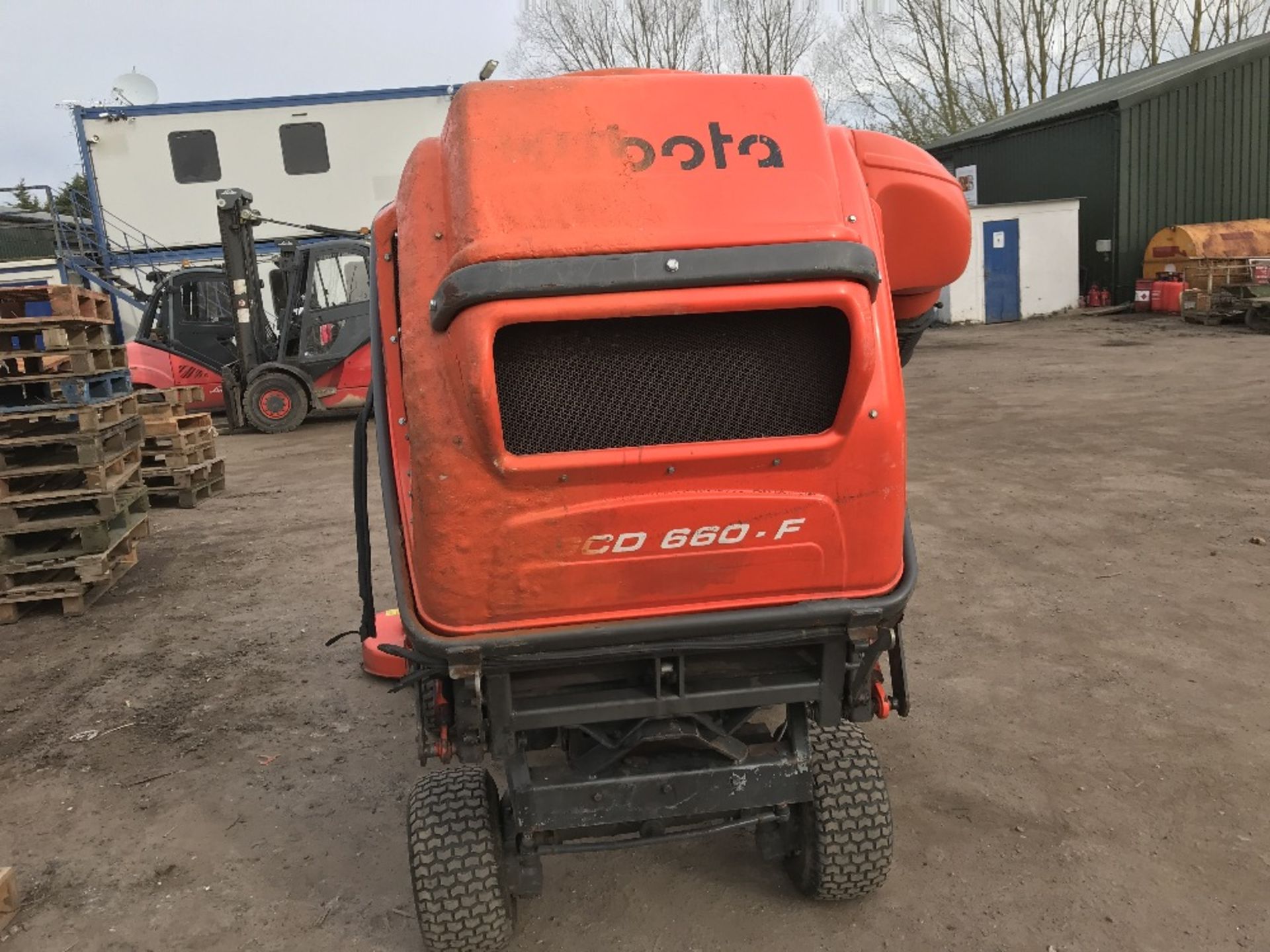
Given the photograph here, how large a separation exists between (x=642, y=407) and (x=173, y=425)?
292 inches

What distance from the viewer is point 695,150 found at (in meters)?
2.27

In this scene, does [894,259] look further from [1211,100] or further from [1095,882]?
[1211,100]

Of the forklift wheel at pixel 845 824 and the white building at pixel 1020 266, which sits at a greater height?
the white building at pixel 1020 266

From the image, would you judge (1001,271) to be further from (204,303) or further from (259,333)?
(204,303)

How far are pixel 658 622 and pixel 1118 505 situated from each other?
549cm

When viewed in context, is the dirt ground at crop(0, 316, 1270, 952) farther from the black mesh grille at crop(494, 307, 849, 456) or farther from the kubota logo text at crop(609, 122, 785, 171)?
the kubota logo text at crop(609, 122, 785, 171)

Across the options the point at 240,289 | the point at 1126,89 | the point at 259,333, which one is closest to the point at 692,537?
the point at 240,289

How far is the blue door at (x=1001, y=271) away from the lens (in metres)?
20.1

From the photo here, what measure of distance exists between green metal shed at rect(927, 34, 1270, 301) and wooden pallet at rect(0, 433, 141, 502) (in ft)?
64.2

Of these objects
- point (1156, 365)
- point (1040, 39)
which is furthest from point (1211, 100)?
point (1040, 39)

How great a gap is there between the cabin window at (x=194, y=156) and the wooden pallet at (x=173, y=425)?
9.84 meters

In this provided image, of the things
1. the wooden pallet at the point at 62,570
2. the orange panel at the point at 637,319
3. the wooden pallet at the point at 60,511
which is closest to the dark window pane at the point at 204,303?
the wooden pallet at the point at 60,511

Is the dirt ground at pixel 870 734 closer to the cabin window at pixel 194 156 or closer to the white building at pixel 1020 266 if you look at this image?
the cabin window at pixel 194 156

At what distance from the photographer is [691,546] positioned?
7.64 ft
